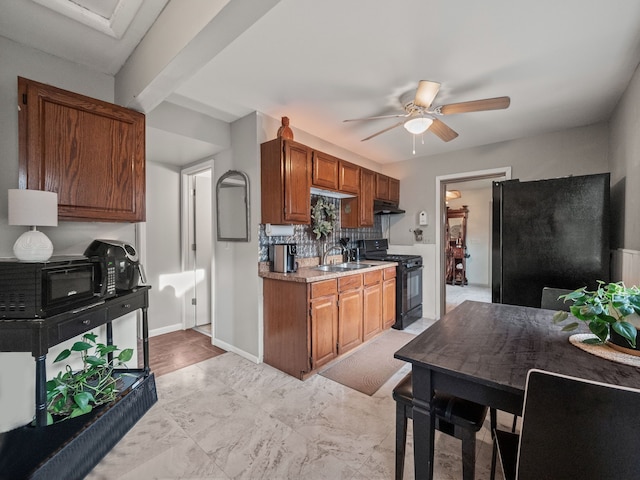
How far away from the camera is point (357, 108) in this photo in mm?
2691

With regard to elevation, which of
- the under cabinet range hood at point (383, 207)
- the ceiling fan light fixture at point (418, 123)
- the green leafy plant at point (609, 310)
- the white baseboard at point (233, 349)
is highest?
the ceiling fan light fixture at point (418, 123)

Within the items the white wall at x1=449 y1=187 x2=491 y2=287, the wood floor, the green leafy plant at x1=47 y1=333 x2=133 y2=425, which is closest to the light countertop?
the wood floor

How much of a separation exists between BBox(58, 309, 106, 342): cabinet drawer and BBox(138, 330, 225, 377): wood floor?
45.9 inches

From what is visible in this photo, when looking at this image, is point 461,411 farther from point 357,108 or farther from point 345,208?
point 345,208

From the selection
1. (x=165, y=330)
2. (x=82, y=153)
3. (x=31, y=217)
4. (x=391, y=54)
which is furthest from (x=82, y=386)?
(x=391, y=54)

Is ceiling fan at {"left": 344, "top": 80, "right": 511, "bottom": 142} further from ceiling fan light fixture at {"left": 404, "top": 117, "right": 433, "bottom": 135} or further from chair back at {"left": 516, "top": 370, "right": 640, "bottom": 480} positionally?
chair back at {"left": 516, "top": 370, "right": 640, "bottom": 480}

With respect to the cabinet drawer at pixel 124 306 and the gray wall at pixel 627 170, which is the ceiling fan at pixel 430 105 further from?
the cabinet drawer at pixel 124 306

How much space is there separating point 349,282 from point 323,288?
1.39 ft

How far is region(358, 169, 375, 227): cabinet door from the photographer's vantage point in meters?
3.75

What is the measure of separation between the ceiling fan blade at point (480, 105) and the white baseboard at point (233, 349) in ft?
9.10

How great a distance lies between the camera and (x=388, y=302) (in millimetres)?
3648

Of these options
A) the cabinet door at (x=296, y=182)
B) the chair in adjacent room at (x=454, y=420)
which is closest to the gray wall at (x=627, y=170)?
the chair in adjacent room at (x=454, y=420)

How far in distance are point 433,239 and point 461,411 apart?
10.9 feet

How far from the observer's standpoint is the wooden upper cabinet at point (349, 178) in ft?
11.1
